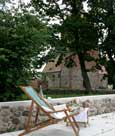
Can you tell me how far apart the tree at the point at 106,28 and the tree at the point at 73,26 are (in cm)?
63

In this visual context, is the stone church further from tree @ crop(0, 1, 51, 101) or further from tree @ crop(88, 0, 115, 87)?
tree @ crop(0, 1, 51, 101)

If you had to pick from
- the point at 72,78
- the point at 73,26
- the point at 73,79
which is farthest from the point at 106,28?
the point at 72,78

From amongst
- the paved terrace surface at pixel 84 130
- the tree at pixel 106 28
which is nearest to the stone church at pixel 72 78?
the tree at pixel 106 28

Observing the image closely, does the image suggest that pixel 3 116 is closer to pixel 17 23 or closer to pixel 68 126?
pixel 68 126

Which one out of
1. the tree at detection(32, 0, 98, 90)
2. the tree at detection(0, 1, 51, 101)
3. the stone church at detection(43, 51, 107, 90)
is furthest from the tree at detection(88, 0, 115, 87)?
the tree at detection(0, 1, 51, 101)

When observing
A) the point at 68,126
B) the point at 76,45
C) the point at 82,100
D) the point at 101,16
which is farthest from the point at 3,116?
Answer: the point at 101,16

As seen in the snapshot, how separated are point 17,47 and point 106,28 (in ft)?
61.9

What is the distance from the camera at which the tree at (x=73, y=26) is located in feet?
79.6

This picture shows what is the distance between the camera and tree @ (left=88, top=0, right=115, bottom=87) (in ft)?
80.9

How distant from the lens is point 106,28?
25.6m

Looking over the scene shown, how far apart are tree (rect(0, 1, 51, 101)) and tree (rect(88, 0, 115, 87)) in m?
16.6

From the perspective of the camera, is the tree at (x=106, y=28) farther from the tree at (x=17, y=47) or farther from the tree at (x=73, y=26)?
the tree at (x=17, y=47)

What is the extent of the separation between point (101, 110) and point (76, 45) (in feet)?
46.4

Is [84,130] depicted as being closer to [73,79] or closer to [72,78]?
[73,79]
